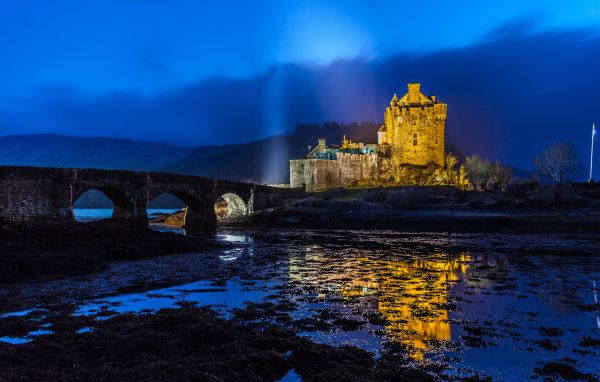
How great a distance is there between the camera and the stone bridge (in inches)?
1334

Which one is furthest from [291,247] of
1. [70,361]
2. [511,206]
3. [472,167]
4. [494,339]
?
[472,167]

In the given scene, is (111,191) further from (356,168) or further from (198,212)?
(356,168)

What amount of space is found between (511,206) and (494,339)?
49178 millimetres

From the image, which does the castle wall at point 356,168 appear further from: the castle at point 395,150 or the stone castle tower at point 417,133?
the stone castle tower at point 417,133

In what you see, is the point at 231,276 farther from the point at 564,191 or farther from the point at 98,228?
the point at 564,191

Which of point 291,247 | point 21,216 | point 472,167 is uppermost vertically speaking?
point 472,167

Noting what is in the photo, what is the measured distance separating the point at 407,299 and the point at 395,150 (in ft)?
263

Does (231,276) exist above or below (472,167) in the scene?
below

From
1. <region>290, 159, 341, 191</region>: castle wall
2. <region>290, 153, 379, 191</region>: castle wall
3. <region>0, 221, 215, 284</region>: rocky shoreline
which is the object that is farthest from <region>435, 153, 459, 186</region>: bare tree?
<region>0, 221, 215, 284</region>: rocky shoreline

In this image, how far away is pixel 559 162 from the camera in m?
73.9

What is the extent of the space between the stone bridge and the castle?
24.2 meters

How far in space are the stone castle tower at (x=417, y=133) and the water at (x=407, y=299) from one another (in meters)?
66.2

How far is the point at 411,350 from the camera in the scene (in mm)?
8891

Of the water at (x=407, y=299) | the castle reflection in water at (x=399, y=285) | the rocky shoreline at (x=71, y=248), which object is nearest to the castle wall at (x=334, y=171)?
the rocky shoreline at (x=71, y=248)
